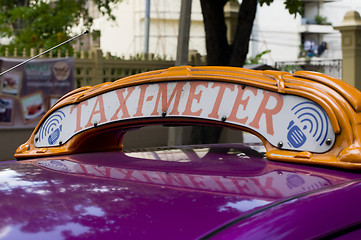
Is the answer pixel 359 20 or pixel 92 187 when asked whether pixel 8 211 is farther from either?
pixel 359 20

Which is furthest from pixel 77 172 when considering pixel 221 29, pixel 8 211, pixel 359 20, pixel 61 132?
pixel 359 20

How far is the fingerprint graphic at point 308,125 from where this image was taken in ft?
6.44

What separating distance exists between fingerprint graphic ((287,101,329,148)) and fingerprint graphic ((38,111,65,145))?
0.99 m

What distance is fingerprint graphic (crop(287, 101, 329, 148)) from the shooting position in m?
1.96

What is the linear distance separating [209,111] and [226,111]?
65mm

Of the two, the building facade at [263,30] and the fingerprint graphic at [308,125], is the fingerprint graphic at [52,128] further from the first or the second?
the building facade at [263,30]

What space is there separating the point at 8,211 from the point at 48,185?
24 centimetres

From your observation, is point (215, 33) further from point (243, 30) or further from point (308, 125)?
point (308, 125)

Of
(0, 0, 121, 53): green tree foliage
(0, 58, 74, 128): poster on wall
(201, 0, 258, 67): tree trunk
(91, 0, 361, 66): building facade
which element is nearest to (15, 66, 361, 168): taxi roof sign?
(201, 0, 258, 67): tree trunk

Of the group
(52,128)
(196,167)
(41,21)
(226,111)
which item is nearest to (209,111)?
(226,111)

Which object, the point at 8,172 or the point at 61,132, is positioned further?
the point at 61,132

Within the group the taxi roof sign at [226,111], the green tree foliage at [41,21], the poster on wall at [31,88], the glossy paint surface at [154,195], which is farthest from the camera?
the green tree foliage at [41,21]

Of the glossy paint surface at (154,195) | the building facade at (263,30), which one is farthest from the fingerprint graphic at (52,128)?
the building facade at (263,30)

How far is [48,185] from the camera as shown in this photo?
164 cm
